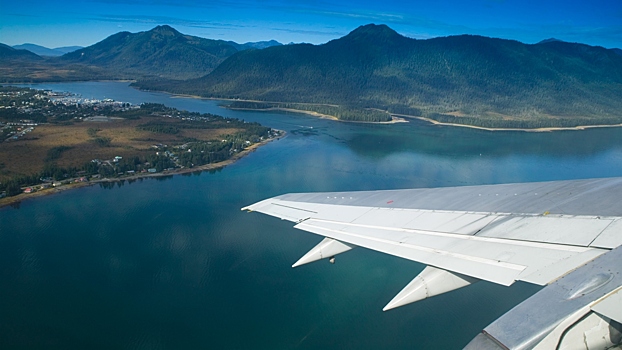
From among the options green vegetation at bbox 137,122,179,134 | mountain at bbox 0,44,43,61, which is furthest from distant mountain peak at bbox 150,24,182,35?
green vegetation at bbox 137,122,179,134

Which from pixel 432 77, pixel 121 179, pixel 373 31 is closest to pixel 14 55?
pixel 373 31

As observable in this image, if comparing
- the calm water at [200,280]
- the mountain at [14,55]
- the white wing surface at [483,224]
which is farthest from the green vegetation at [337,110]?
the mountain at [14,55]

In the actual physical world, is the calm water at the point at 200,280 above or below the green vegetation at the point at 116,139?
below

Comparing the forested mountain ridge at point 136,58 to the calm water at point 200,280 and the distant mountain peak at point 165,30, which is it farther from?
the calm water at point 200,280

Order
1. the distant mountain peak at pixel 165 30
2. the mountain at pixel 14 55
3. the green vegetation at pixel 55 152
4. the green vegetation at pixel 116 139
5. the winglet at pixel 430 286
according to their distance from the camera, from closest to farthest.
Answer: the winglet at pixel 430 286 → the green vegetation at pixel 116 139 → the green vegetation at pixel 55 152 → the mountain at pixel 14 55 → the distant mountain peak at pixel 165 30

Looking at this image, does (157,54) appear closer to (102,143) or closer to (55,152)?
(102,143)

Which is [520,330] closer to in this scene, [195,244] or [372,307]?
[372,307]

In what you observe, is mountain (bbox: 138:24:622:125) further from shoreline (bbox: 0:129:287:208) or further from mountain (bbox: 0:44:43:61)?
mountain (bbox: 0:44:43:61)
